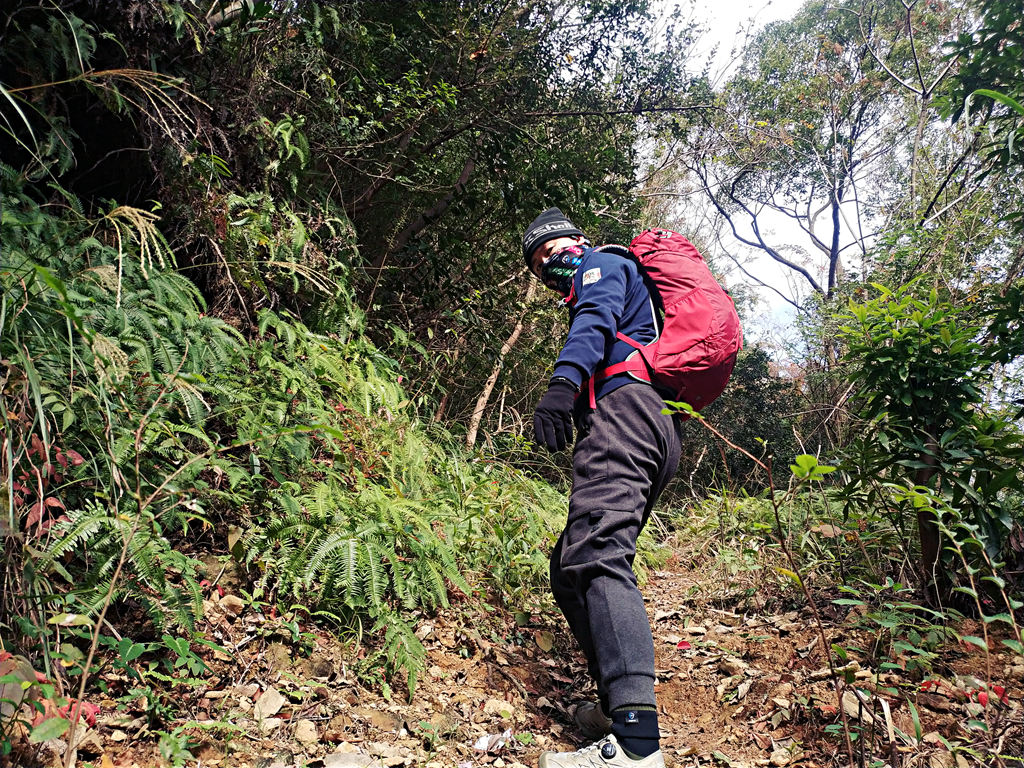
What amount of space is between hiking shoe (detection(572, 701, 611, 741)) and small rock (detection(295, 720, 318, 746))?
3.81 ft

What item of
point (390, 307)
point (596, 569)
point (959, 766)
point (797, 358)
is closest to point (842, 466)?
Result: point (959, 766)

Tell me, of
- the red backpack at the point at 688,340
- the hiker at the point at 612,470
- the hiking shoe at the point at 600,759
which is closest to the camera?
the hiking shoe at the point at 600,759

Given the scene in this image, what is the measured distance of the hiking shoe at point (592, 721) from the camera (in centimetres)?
268

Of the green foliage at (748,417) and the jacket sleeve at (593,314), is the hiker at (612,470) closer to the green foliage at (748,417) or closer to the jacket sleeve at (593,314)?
the jacket sleeve at (593,314)

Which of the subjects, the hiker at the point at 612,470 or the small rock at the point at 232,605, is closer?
the hiker at the point at 612,470

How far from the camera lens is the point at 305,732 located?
2.20 metres

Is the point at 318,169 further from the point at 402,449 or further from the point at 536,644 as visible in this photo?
the point at 536,644

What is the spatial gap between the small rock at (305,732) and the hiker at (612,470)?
83cm

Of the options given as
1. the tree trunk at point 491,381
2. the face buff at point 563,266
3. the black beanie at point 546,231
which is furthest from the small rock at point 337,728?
the tree trunk at point 491,381

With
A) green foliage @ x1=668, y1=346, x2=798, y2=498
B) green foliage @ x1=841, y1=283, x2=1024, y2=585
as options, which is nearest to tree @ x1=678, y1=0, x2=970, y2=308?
green foliage @ x1=668, y1=346, x2=798, y2=498

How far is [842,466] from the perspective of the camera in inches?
131

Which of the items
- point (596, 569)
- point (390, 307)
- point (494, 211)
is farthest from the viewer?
→ point (494, 211)

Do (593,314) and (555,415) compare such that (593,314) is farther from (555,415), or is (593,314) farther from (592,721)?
(592,721)

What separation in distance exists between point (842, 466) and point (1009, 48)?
272cm
